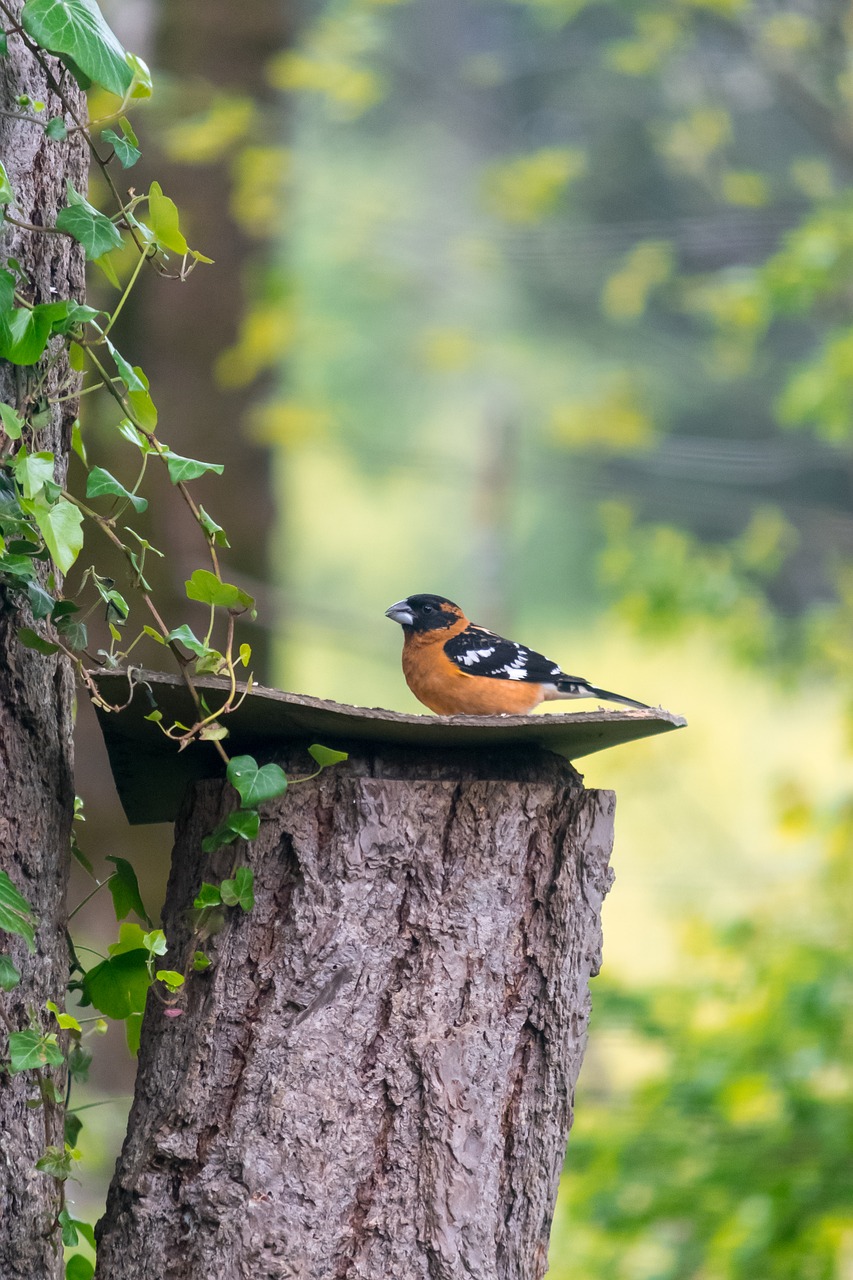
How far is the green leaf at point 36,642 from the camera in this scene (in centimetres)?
195

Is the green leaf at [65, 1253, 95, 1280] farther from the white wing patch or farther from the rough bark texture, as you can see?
the white wing patch

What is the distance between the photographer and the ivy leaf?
6.64 feet

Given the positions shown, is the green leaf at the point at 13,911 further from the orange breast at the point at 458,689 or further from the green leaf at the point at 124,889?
→ the orange breast at the point at 458,689

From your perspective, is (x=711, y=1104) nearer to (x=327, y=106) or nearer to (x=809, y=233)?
(x=809, y=233)

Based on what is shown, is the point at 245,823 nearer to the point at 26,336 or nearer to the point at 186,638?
the point at 186,638

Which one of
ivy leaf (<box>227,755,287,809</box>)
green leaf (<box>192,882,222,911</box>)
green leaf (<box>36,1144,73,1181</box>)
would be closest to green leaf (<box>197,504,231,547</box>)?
ivy leaf (<box>227,755,287,809</box>)

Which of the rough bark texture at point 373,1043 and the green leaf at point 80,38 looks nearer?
the green leaf at point 80,38

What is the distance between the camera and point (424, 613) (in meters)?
4.29

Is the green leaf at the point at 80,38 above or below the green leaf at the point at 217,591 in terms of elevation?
above

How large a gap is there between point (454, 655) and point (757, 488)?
20.5ft

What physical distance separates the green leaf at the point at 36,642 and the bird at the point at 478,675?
1.87 metres

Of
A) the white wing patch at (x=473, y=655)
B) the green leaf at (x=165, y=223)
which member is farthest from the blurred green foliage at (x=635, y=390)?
the green leaf at (x=165, y=223)

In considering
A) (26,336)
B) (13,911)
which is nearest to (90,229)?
(26,336)

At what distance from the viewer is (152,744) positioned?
2385 mm
